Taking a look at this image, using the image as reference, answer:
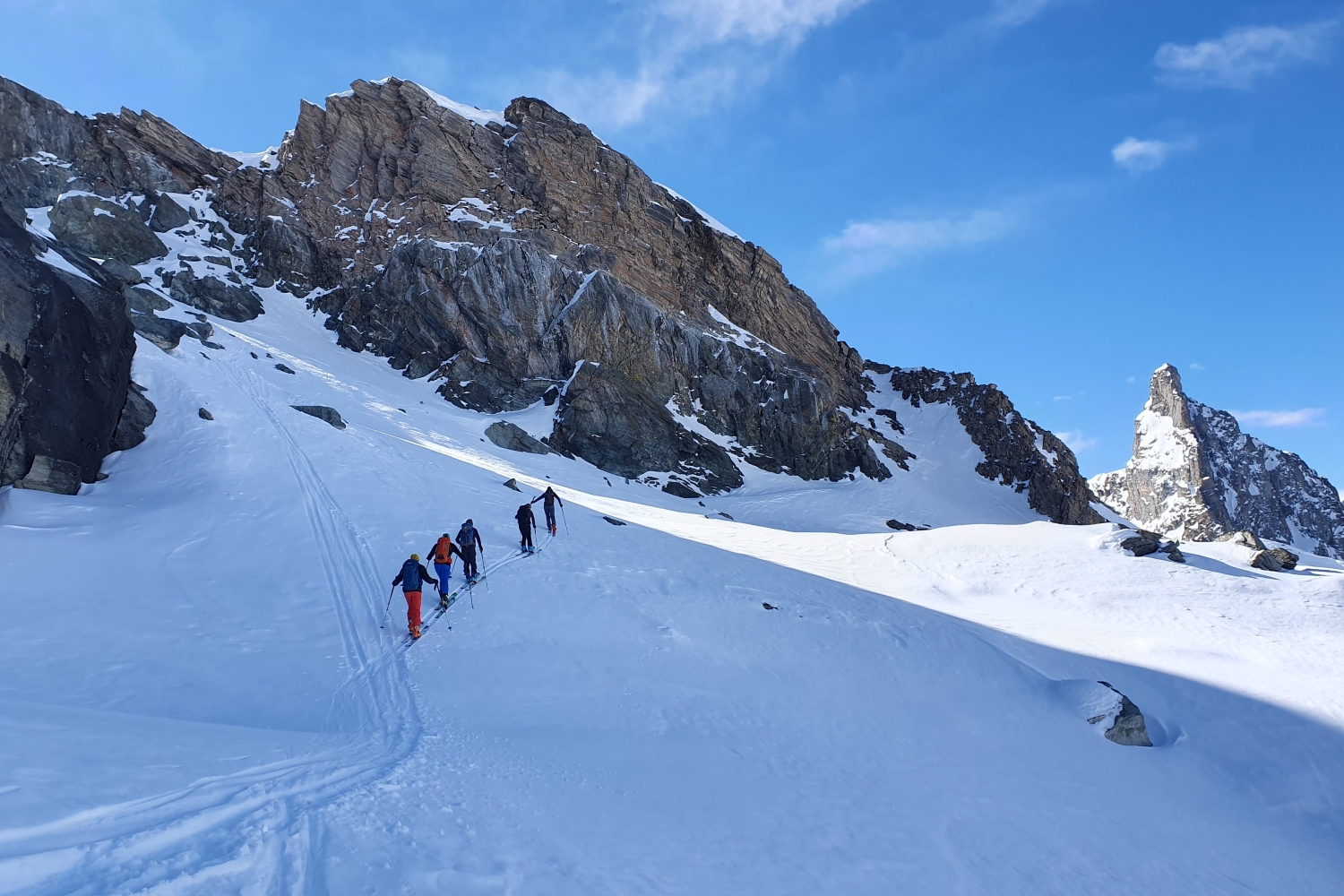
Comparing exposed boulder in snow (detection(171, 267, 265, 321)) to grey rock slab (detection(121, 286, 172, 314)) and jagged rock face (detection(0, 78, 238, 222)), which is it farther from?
jagged rock face (detection(0, 78, 238, 222))

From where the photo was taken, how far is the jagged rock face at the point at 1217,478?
141 metres

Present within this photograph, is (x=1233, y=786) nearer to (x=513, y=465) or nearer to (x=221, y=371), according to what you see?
(x=513, y=465)

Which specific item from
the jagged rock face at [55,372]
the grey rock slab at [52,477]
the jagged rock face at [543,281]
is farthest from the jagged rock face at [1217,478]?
the grey rock slab at [52,477]

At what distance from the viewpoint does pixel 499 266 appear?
199 feet

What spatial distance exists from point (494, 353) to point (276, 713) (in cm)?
5305

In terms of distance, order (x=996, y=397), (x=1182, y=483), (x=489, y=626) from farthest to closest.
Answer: (x=1182, y=483) < (x=996, y=397) < (x=489, y=626)

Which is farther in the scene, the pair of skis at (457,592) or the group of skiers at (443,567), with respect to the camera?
the pair of skis at (457,592)

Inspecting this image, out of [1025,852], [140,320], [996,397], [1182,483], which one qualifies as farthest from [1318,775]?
[1182,483]

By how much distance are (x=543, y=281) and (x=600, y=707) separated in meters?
56.3

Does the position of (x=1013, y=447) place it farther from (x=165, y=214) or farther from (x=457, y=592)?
(x=165, y=214)

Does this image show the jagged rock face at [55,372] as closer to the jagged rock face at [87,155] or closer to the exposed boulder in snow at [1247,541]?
the exposed boulder in snow at [1247,541]

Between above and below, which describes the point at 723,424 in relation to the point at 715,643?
above

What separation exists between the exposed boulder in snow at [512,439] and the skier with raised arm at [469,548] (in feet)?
94.7

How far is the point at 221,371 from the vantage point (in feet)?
98.7
